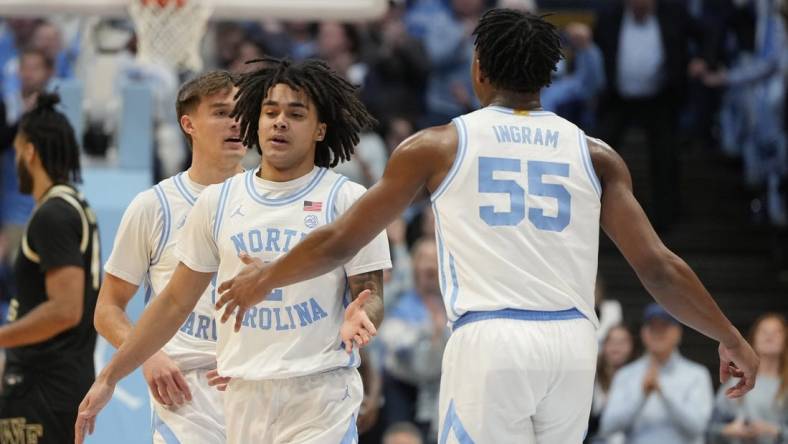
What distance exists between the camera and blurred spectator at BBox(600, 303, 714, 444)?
10422mm

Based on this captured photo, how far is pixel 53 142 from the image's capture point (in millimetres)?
7199

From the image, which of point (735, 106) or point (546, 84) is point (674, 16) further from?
point (546, 84)

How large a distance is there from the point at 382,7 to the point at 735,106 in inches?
270

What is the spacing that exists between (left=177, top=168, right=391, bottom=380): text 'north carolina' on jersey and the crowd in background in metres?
3.93

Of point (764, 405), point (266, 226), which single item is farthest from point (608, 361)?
point (266, 226)

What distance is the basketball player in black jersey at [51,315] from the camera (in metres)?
6.83

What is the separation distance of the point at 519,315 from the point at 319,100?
4.40 ft

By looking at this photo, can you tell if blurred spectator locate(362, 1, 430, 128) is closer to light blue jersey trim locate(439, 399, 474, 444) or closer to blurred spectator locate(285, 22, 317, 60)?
blurred spectator locate(285, 22, 317, 60)

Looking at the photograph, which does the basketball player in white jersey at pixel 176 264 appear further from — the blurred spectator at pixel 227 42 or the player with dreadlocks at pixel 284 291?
the blurred spectator at pixel 227 42

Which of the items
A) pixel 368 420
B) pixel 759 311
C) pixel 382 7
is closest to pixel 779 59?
pixel 759 311

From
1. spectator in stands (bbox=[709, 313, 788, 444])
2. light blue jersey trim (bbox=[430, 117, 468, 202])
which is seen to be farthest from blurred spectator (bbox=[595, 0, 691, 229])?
light blue jersey trim (bbox=[430, 117, 468, 202])

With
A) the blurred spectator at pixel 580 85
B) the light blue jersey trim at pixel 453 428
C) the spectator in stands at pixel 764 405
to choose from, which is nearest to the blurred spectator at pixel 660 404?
the spectator in stands at pixel 764 405

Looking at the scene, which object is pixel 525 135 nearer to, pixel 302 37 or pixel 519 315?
pixel 519 315

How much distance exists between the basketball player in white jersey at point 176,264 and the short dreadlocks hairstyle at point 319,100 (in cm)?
40
